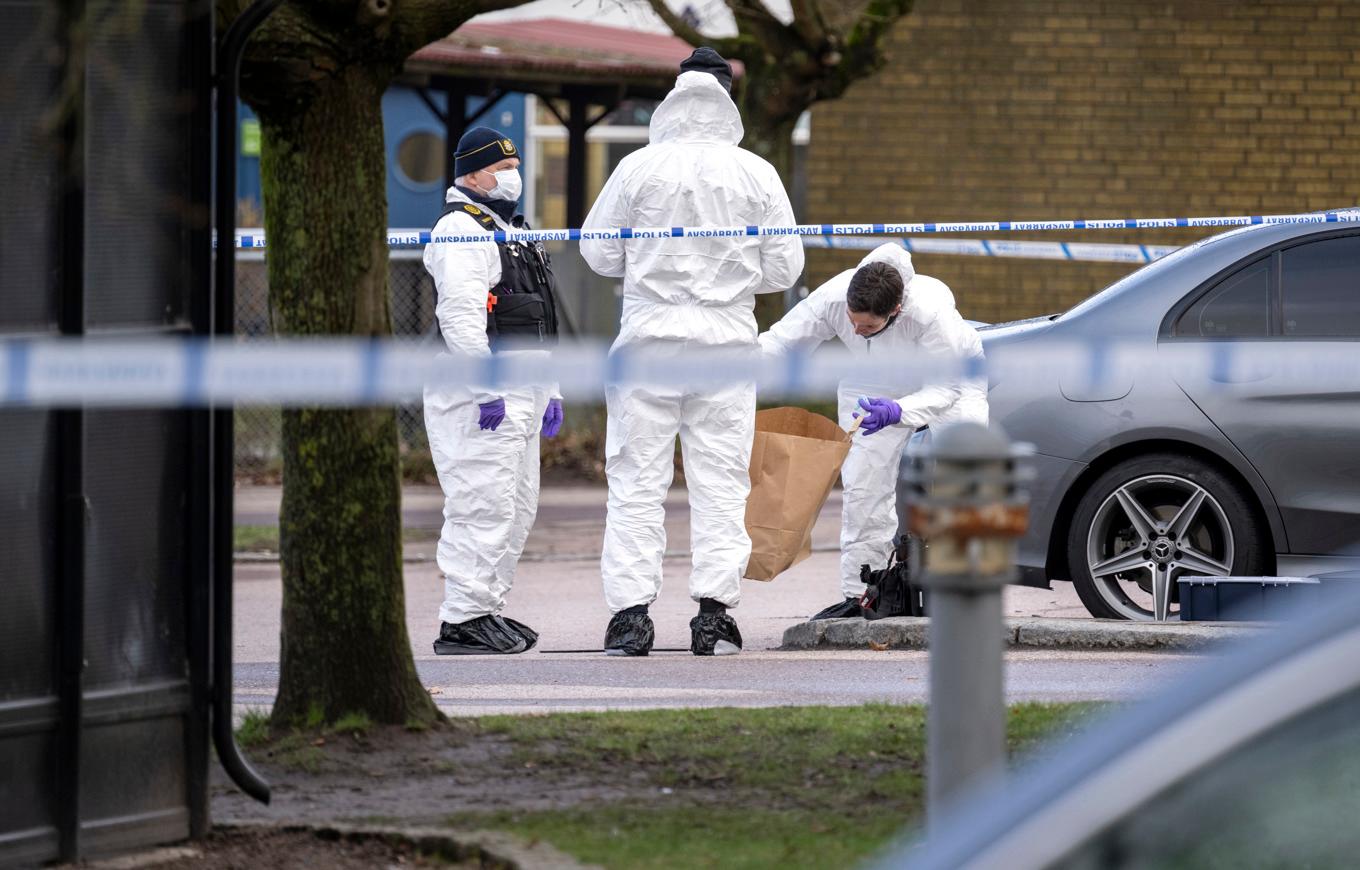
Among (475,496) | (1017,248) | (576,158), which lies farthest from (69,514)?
(576,158)

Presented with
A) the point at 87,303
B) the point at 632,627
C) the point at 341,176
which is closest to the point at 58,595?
the point at 87,303

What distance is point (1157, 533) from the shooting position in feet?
26.7

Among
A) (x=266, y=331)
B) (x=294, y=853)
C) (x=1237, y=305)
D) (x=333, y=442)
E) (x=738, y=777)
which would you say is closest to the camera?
(x=294, y=853)

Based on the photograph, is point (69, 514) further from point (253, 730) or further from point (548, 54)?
point (548, 54)

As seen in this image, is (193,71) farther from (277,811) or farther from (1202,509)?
(1202,509)

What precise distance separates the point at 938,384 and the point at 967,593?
5487 millimetres

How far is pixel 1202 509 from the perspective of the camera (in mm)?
8109

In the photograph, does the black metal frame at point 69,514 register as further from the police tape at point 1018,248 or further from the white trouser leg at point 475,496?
the police tape at point 1018,248

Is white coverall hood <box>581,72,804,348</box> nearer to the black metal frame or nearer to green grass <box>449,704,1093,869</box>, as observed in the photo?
green grass <box>449,704,1093,869</box>

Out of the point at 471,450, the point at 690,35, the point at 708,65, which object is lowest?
the point at 471,450

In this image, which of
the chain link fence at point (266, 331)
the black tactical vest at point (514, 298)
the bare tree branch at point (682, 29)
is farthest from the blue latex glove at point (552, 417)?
the chain link fence at point (266, 331)

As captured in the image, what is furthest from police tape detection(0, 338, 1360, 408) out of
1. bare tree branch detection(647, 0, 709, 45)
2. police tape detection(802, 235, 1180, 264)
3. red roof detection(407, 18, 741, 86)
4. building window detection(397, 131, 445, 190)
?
building window detection(397, 131, 445, 190)

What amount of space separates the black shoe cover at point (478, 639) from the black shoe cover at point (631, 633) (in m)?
0.48

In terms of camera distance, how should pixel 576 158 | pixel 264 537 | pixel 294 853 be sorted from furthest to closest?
1. pixel 576 158
2. pixel 264 537
3. pixel 294 853
